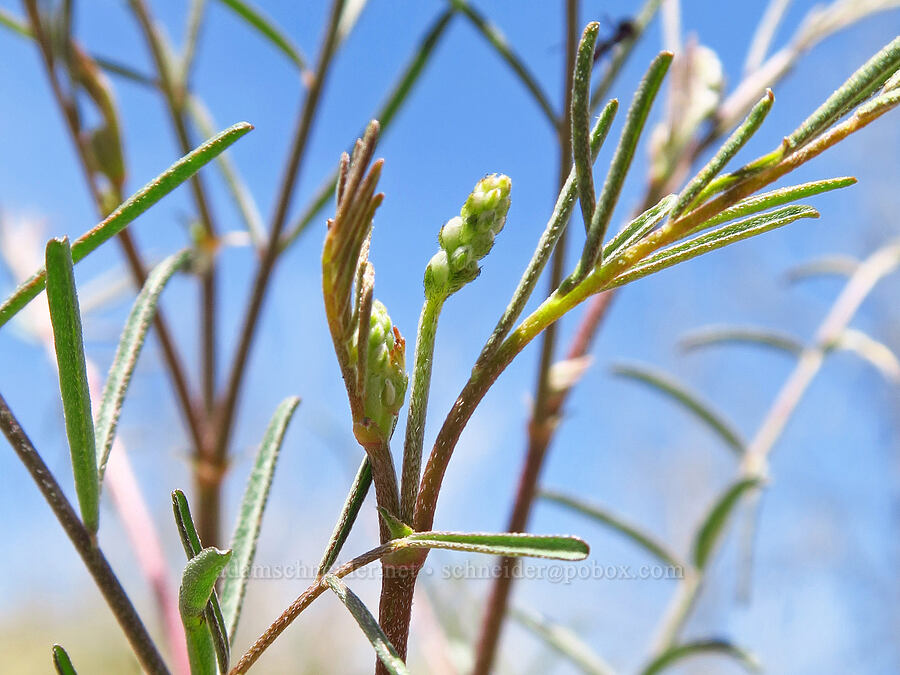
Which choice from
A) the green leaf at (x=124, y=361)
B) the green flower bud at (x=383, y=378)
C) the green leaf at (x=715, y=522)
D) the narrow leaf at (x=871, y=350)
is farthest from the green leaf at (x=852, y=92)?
the narrow leaf at (x=871, y=350)

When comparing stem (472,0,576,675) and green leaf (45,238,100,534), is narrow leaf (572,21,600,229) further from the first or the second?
stem (472,0,576,675)

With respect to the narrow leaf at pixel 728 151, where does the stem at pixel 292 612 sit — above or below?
below

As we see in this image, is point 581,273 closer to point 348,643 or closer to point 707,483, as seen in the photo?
point 348,643

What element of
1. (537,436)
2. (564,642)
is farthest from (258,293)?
(564,642)

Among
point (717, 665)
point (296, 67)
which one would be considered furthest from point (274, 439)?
point (717, 665)

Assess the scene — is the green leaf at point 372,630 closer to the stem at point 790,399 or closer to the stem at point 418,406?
the stem at point 418,406

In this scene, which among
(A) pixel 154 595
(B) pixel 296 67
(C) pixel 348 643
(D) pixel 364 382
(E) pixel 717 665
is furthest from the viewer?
(E) pixel 717 665
